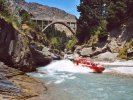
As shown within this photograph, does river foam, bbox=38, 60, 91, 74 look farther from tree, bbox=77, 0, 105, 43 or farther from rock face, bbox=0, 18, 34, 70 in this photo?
tree, bbox=77, 0, 105, 43

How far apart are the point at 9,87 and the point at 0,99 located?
3.51 metres

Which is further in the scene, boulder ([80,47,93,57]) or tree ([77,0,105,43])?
tree ([77,0,105,43])

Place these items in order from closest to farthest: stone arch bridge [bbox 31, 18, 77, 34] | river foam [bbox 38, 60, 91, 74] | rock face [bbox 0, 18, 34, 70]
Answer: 1. rock face [bbox 0, 18, 34, 70]
2. river foam [bbox 38, 60, 91, 74]
3. stone arch bridge [bbox 31, 18, 77, 34]

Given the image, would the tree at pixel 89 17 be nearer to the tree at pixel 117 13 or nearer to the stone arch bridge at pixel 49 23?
the tree at pixel 117 13

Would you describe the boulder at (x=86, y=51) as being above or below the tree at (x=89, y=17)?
below

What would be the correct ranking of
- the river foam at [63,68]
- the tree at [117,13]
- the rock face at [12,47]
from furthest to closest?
the tree at [117,13], the river foam at [63,68], the rock face at [12,47]

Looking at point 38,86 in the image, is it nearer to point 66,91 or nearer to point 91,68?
point 66,91

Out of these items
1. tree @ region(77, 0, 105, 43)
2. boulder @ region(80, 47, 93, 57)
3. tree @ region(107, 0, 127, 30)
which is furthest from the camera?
tree @ region(77, 0, 105, 43)

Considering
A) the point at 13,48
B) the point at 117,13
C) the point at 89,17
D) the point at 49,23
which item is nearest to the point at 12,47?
the point at 13,48

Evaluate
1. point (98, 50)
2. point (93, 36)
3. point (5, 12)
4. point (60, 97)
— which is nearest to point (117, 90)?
point (60, 97)

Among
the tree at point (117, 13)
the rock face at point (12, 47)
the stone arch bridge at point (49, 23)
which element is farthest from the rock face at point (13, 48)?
the stone arch bridge at point (49, 23)

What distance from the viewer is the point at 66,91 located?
30453 mm

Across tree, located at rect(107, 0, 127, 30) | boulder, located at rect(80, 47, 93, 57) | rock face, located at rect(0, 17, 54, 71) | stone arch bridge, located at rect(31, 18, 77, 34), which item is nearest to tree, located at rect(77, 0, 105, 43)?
boulder, located at rect(80, 47, 93, 57)

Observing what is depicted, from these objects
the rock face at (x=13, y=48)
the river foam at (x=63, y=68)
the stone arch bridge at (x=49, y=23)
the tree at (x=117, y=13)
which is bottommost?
the river foam at (x=63, y=68)
